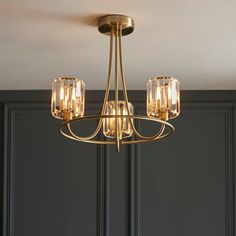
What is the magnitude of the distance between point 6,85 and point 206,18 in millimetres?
1925

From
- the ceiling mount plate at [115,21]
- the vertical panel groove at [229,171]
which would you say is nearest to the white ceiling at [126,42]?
the ceiling mount plate at [115,21]

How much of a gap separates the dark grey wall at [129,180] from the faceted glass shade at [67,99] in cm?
173

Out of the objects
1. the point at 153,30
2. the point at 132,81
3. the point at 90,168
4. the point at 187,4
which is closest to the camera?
the point at 187,4

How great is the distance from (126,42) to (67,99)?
0.69 metres

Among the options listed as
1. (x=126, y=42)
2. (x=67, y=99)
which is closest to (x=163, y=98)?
(x=67, y=99)

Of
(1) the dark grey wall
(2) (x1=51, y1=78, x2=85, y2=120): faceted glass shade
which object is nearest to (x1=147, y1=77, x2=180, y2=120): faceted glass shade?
(2) (x1=51, y1=78, x2=85, y2=120): faceted glass shade

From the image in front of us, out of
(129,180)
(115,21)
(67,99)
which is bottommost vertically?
(129,180)

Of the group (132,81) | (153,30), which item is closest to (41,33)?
(153,30)

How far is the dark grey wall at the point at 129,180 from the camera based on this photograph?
13.5 feet

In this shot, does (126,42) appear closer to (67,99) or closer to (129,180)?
(67,99)

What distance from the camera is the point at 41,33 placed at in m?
2.84

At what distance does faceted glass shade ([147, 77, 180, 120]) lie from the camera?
241 cm

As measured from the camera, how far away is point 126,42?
298cm

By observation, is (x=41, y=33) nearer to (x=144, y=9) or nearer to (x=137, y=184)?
(x=144, y=9)
